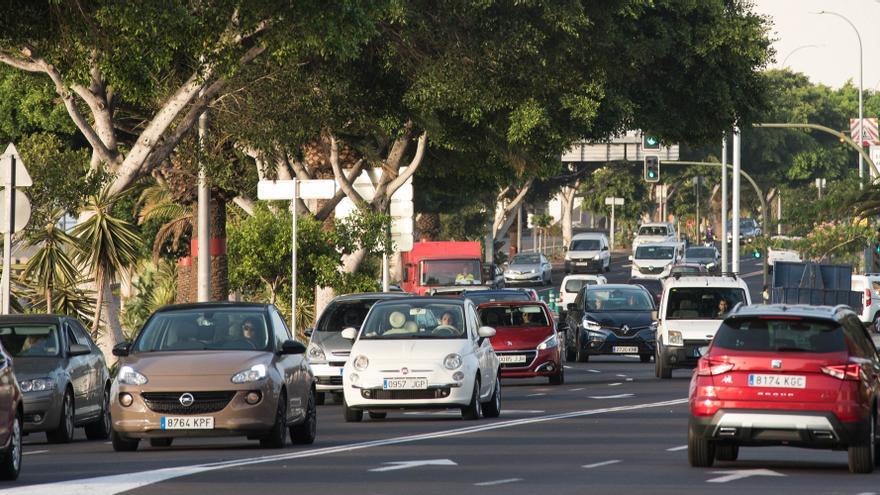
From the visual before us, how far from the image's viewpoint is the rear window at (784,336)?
16.8 m

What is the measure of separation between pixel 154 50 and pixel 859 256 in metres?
58.7

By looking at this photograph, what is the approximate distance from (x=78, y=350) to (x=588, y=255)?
248 feet

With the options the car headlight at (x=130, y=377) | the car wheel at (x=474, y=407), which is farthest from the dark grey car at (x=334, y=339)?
the car headlight at (x=130, y=377)

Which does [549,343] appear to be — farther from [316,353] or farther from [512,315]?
[316,353]

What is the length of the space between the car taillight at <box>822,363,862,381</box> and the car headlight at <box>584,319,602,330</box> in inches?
943

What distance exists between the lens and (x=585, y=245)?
320 feet


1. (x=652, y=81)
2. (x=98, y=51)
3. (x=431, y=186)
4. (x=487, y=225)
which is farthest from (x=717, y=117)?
(x=487, y=225)

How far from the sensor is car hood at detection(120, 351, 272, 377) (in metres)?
18.6

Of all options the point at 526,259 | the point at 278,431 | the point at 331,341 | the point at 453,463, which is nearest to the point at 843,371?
the point at 453,463

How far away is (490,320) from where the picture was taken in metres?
33.8

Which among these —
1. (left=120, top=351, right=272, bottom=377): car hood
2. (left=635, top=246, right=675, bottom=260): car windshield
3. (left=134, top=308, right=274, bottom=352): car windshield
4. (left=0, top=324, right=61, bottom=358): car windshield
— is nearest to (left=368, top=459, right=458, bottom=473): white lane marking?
(left=120, top=351, right=272, bottom=377): car hood

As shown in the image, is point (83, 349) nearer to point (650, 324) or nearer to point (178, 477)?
point (178, 477)

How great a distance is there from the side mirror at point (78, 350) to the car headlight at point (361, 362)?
3313 millimetres

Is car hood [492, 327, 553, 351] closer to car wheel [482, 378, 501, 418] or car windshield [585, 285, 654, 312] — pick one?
car wheel [482, 378, 501, 418]
